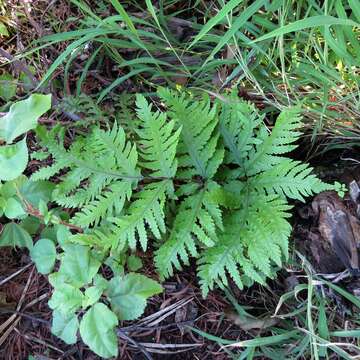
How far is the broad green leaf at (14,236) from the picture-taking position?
1.73 m

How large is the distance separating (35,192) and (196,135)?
0.58 m

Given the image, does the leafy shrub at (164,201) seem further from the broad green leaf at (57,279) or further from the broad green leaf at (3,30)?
the broad green leaf at (3,30)

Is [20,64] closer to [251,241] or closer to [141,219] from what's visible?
[141,219]

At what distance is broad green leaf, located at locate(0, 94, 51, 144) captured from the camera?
54.0 inches

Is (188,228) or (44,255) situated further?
(44,255)

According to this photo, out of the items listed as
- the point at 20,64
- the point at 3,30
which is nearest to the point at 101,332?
the point at 20,64

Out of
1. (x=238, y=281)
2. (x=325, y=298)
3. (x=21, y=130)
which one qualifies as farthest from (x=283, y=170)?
(x=21, y=130)

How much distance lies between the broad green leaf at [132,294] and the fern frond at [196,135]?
0.37 meters

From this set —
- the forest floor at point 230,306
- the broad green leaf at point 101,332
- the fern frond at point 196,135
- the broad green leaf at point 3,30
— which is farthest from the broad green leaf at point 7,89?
the broad green leaf at point 101,332

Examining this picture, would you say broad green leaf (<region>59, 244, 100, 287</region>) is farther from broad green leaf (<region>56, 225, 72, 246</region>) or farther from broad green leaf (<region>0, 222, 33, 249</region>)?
broad green leaf (<region>0, 222, 33, 249</region>)

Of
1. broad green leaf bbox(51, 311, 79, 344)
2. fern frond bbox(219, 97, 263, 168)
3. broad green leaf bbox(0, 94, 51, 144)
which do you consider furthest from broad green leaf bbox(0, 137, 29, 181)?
fern frond bbox(219, 97, 263, 168)

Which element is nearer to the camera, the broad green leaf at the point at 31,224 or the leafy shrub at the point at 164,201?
the leafy shrub at the point at 164,201

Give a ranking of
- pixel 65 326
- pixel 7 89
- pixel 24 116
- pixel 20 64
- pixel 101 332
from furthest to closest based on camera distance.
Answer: pixel 7 89 → pixel 20 64 → pixel 65 326 → pixel 101 332 → pixel 24 116

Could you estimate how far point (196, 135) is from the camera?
163 cm
